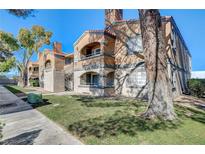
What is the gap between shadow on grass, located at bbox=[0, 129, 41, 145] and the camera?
422cm

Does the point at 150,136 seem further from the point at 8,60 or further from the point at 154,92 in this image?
the point at 8,60

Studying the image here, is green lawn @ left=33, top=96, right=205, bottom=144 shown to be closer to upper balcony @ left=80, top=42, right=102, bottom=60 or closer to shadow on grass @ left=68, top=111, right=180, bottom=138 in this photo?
shadow on grass @ left=68, top=111, right=180, bottom=138

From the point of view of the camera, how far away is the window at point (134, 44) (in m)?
13.2

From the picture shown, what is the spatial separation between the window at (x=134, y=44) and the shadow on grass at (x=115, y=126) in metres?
8.49

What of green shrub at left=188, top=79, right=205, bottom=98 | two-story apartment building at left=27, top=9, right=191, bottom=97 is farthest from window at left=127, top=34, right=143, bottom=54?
green shrub at left=188, top=79, right=205, bottom=98

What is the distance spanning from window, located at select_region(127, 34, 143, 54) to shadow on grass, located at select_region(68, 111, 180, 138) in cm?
849

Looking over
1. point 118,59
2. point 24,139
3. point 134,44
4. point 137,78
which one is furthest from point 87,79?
point 24,139

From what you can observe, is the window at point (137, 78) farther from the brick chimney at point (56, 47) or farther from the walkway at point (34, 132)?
the brick chimney at point (56, 47)

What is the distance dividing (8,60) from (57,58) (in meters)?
8.87

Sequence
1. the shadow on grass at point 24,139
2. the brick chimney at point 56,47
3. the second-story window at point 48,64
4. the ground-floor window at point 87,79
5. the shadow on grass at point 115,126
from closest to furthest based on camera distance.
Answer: the shadow on grass at point 24,139 → the shadow on grass at point 115,126 → the ground-floor window at point 87,79 → the second-story window at point 48,64 → the brick chimney at point 56,47

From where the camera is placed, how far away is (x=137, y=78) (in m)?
13.0

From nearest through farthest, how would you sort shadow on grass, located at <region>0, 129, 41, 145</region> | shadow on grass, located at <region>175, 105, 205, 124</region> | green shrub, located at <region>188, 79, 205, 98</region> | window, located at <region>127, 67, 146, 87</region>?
Answer: 1. shadow on grass, located at <region>0, 129, 41, 145</region>
2. shadow on grass, located at <region>175, 105, 205, 124</region>
3. window, located at <region>127, 67, 146, 87</region>
4. green shrub, located at <region>188, 79, 205, 98</region>

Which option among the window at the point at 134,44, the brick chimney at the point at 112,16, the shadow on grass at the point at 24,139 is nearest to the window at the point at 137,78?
the window at the point at 134,44

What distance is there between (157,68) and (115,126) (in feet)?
10.0
